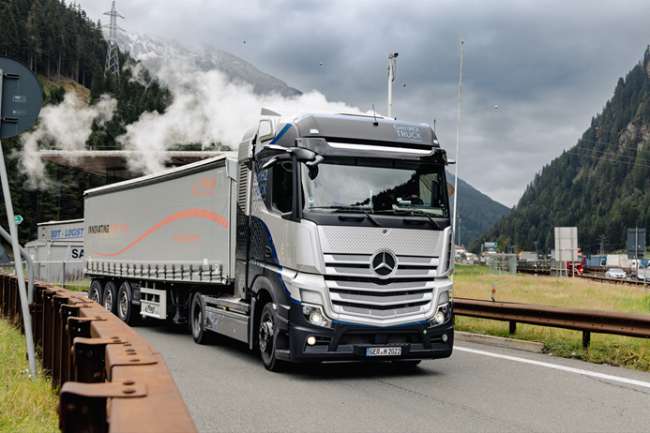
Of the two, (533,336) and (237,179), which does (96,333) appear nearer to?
(237,179)

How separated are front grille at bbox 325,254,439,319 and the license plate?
0.39m

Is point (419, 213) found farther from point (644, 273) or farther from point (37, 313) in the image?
point (644, 273)

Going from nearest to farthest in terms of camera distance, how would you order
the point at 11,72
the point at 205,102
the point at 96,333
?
the point at 96,333 < the point at 11,72 < the point at 205,102

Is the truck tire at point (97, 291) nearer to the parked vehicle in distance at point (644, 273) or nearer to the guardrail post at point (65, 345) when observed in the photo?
the guardrail post at point (65, 345)

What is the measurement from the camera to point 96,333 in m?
5.30

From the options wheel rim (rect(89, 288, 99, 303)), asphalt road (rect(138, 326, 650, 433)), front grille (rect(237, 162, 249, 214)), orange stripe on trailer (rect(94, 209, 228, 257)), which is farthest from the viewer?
wheel rim (rect(89, 288, 99, 303))

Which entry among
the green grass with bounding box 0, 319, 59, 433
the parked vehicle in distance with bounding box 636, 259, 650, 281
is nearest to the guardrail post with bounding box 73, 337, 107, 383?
the green grass with bounding box 0, 319, 59, 433

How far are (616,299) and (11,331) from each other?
864 inches

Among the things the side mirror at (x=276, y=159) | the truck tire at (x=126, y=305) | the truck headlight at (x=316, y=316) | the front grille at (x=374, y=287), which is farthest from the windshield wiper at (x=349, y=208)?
the truck tire at (x=126, y=305)

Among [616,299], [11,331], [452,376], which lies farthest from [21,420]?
[616,299]

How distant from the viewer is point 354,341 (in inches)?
389

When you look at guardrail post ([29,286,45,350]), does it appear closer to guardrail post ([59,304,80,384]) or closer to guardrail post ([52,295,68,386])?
guardrail post ([52,295,68,386])

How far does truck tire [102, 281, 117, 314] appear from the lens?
1959cm

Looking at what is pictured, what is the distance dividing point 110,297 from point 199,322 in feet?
21.1
